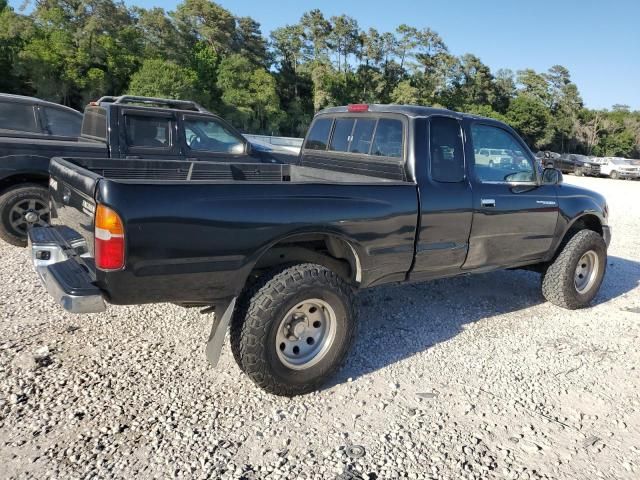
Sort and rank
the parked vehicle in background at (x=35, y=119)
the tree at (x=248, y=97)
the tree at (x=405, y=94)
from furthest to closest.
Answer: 1. the tree at (x=405, y=94)
2. the tree at (x=248, y=97)
3. the parked vehicle in background at (x=35, y=119)

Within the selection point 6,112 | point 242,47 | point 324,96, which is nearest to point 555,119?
point 324,96

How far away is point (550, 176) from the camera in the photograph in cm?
451

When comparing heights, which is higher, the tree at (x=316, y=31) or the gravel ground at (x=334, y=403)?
the tree at (x=316, y=31)

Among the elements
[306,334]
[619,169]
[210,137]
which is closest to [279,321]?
[306,334]

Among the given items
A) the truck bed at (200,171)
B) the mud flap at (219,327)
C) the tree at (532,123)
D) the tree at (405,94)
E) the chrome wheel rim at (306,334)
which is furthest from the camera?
the tree at (532,123)

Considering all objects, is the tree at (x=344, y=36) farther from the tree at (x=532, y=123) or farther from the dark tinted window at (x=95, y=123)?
the dark tinted window at (x=95, y=123)

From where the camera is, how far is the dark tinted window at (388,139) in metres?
3.76

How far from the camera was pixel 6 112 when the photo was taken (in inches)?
275

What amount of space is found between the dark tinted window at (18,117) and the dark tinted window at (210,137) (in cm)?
245

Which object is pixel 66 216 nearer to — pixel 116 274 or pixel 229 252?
pixel 116 274

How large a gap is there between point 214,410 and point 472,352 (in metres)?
2.13

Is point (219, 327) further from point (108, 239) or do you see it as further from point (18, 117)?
point (18, 117)

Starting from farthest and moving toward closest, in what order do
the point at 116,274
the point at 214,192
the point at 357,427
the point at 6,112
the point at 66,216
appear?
the point at 6,112, the point at 66,216, the point at 357,427, the point at 214,192, the point at 116,274

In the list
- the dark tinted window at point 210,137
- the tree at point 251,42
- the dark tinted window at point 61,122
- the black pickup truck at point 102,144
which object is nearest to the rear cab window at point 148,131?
the black pickup truck at point 102,144
